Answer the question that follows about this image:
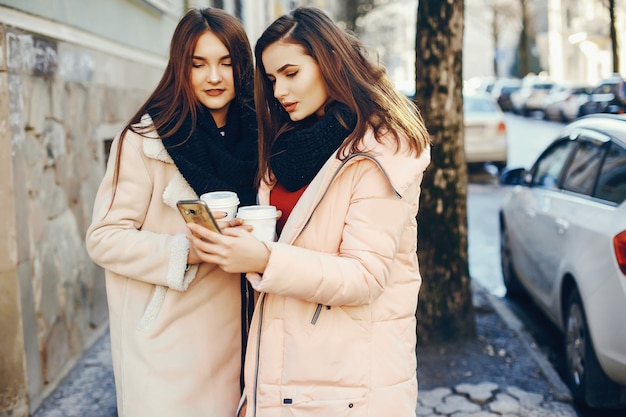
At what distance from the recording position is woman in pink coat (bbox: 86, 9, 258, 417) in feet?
7.63

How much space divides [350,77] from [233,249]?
0.62 metres

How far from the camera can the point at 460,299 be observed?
508 centimetres

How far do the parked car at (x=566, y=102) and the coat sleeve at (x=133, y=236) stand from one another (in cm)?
2503

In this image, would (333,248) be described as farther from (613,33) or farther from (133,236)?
(613,33)

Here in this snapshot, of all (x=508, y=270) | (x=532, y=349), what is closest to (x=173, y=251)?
(x=532, y=349)

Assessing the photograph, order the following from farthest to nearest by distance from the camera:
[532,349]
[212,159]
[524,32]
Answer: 1. [524,32]
2. [532,349]
3. [212,159]

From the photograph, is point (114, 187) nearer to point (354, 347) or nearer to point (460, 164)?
point (354, 347)

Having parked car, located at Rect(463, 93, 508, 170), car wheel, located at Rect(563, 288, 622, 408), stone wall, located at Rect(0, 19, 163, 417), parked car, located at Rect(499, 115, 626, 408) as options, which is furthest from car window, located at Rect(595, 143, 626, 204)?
parked car, located at Rect(463, 93, 508, 170)

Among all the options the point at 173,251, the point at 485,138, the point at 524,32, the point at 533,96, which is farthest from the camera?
the point at 524,32

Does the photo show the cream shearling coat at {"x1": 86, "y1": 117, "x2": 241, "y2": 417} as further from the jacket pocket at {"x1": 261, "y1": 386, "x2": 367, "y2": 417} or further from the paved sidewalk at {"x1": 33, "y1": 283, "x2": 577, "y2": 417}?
the paved sidewalk at {"x1": 33, "y1": 283, "x2": 577, "y2": 417}

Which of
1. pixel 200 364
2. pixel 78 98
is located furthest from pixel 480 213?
pixel 200 364

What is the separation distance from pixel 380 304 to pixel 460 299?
10.1ft

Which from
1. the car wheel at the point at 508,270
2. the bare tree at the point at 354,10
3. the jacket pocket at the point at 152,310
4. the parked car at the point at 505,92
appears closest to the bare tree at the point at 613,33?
the bare tree at the point at 354,10

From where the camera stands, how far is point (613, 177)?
4449mm
